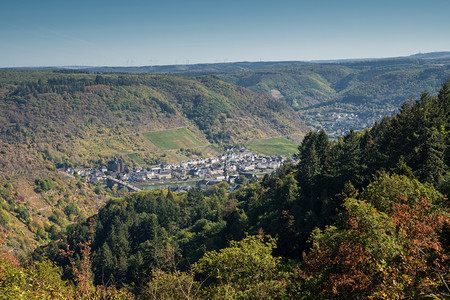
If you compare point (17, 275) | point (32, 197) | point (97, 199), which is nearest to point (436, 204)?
point (17, 275)

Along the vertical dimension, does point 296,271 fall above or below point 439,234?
below

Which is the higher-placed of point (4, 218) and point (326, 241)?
point (326, 241)

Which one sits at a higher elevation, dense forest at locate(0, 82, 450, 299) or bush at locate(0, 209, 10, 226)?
dense forest at locate(0, 82, 450, 299)

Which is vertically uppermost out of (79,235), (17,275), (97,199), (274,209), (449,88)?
(449,88)

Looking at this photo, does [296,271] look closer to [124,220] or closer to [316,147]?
[316,147]

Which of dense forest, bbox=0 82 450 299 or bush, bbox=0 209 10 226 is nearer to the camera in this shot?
dense forest, bbox=0 82 450 299

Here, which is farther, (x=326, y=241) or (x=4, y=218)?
(x=4, y=218)

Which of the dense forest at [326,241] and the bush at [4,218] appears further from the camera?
the bush at [4,218]

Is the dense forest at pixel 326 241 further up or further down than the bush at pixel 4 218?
further up
